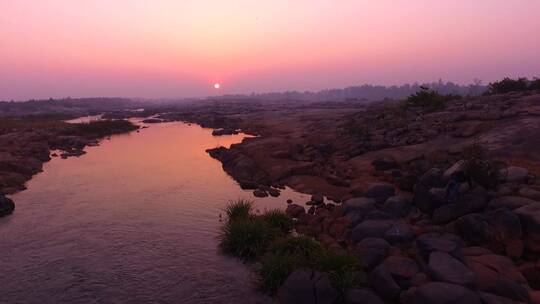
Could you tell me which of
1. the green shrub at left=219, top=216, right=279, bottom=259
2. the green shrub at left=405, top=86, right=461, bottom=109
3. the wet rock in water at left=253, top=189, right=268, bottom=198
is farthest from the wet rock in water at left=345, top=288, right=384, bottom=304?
the green shrub at left=405, top=86, right=461, bottom=109

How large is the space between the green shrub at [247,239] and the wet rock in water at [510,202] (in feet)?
34.0

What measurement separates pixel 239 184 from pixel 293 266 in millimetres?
18725

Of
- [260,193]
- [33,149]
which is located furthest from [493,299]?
[33,149]

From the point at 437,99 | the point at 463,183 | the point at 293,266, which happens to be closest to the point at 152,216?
the point at 293,266

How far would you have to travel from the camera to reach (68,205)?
26.9m

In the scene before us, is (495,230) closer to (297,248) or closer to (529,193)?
(529,193)

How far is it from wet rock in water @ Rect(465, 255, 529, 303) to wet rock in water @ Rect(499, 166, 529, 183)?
8.01 m

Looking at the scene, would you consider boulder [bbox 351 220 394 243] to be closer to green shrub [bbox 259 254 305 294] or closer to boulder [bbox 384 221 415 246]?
boulder [bbox 384 221 415 246]

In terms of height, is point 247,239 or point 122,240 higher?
point 247,239

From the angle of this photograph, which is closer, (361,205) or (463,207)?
(463,207)

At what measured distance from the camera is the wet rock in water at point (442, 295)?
12.0 metres

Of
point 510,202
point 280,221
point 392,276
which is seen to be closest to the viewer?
point 392,276

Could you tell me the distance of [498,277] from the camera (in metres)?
13.4

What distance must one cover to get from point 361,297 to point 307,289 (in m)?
1.88
